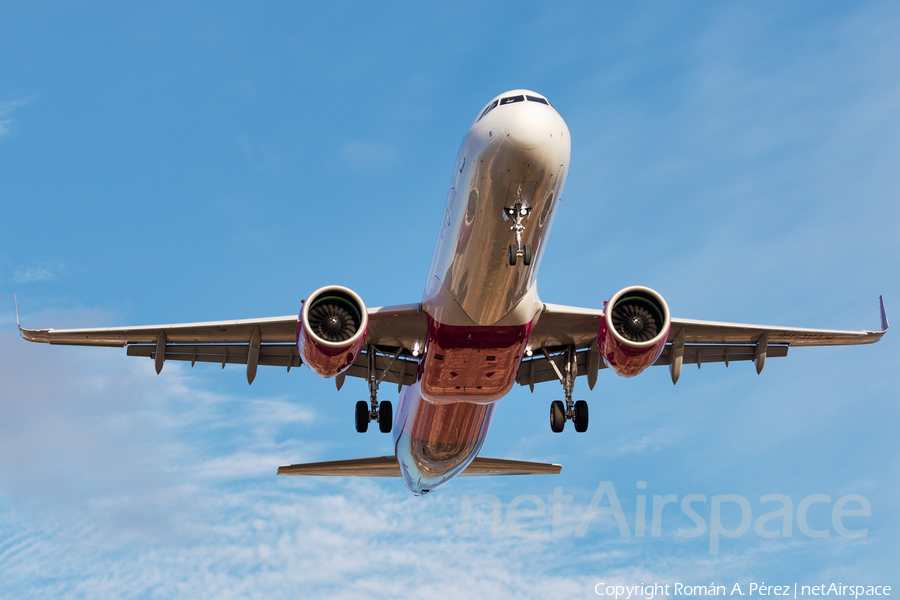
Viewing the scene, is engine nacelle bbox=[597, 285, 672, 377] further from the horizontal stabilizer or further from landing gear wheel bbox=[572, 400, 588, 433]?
the horizontal stabilizer

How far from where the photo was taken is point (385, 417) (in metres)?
22.5

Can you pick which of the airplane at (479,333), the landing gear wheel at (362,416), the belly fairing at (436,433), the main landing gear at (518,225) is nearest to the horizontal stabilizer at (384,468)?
the airplane at (479,333)

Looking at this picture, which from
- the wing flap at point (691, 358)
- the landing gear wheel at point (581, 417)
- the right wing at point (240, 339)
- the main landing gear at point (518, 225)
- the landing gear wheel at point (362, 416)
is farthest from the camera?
the wing flap at point (691, 358)

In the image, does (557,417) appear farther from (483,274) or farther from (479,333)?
(483,274)

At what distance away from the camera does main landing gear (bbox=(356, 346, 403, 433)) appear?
2139 cm

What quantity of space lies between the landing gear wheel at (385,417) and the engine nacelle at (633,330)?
254 inches

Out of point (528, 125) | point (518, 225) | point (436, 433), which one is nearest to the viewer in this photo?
point (528, 125)

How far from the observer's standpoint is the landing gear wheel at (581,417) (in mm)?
22734

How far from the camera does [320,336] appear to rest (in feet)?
60.0

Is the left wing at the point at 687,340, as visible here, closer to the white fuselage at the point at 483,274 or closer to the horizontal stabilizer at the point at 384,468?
the white fuselage at the point at 483,274

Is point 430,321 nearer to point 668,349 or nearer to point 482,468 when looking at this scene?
point 668,349

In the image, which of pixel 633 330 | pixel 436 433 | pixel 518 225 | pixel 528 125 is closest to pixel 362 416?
pixel 436 433

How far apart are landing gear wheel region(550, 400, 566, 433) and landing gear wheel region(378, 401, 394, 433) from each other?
Result: 4.38 m

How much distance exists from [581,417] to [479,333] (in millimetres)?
5116
